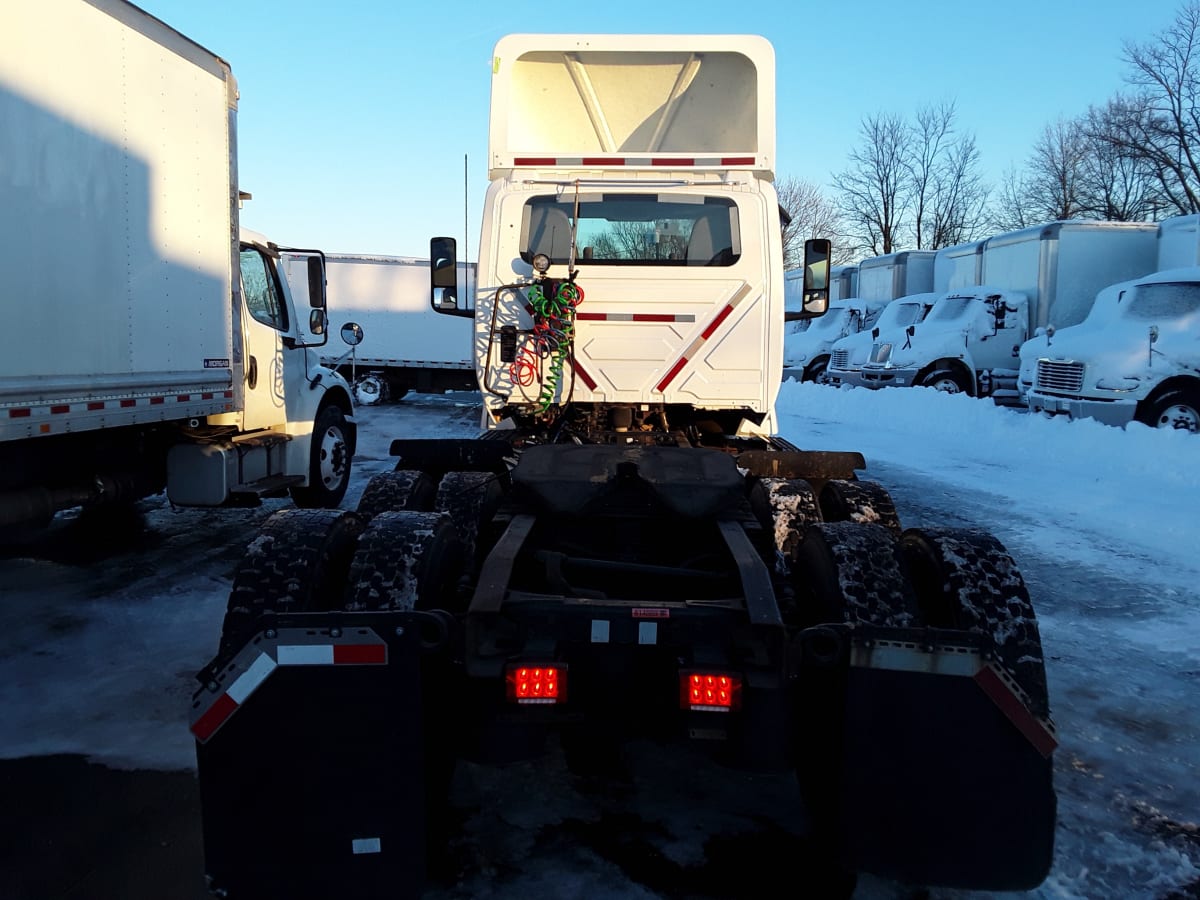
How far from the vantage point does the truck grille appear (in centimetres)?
1366

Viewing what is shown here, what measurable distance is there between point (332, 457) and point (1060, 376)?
36.9 feet

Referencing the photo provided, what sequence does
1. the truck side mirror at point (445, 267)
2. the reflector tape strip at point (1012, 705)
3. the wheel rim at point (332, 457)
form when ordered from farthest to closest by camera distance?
the wheel rim at point (332, 457), the truck side mirror at point (445, 267), the reflector tape strip at point (1012, 705)

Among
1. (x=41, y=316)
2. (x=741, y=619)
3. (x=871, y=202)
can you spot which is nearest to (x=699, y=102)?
(x=41, y=316)

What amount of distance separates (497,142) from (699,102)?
4.92ft

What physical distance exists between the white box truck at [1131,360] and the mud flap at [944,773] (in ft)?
39.5

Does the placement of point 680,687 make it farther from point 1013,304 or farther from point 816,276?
point 1013,304

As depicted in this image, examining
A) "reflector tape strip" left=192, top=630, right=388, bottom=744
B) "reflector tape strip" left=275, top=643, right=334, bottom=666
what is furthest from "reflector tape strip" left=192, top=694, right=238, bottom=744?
"reflector tape strip" left=275, top=643, right=334, bottom=666

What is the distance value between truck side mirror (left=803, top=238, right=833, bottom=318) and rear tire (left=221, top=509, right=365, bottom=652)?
4.34 metres

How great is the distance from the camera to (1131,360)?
13117mm

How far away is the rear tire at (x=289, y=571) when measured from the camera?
2893mm

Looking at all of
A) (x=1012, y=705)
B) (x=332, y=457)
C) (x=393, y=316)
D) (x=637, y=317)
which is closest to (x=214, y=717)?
(x=1012, y=705)

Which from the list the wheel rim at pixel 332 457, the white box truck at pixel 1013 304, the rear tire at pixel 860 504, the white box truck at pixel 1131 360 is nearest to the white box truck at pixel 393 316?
the white box truck at pixel 1013 304

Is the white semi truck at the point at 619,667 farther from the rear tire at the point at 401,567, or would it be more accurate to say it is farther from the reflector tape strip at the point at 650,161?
the reflector tape strip at the point at 650,161

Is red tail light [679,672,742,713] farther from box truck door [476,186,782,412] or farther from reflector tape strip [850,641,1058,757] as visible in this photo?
box truck door [476,186,782,412]
